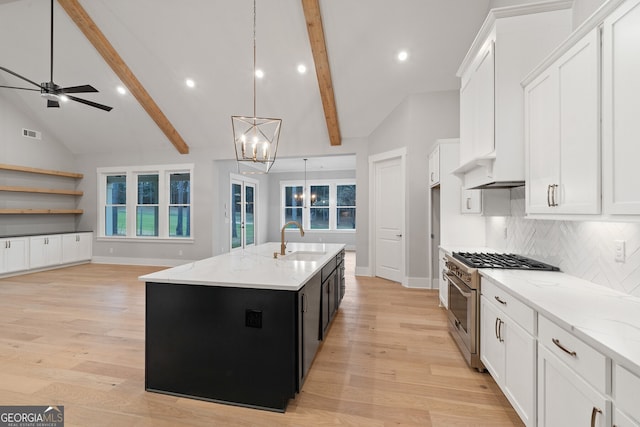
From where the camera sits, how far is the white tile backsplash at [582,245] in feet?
5.46

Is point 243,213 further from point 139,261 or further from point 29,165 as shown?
point 29,165

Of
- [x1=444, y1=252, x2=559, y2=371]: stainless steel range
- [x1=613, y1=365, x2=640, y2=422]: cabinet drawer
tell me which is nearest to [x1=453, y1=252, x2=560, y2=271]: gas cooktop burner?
[x1=444, y1=252, x2=559, y2=371]: stainless steel range

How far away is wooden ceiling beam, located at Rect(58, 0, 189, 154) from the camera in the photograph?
4.48 m

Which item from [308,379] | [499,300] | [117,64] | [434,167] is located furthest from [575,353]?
[117,64]

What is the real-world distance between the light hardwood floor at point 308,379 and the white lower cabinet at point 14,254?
7.33 ft

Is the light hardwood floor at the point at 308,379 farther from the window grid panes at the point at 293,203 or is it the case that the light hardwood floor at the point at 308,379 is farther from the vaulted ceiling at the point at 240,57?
the window grid panes at the point at 293,203

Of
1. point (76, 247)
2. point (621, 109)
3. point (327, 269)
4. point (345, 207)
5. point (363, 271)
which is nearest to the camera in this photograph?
point (621, 109)

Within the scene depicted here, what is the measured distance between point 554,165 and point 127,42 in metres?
6.24

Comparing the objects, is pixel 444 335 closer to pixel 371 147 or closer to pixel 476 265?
pixel 476 265

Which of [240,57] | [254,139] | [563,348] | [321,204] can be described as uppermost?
[240,57]

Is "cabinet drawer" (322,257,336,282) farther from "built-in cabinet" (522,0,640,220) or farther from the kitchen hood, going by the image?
"built-in cabinet" (522,0,640,220)

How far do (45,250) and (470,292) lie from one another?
837cm

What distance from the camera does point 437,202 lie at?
488 centimetres

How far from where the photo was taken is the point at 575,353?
1.22m
